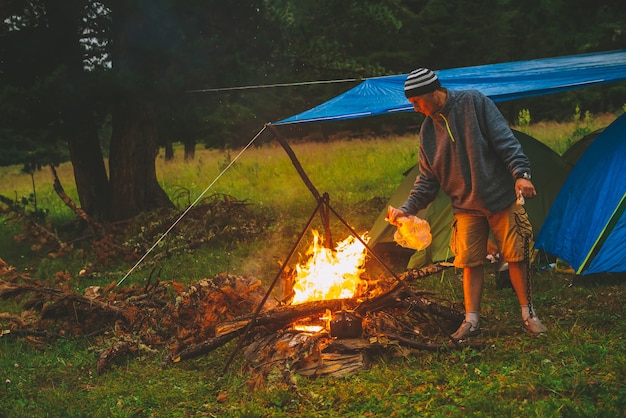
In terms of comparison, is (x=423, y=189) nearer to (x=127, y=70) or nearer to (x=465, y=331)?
(x=465, y=331)

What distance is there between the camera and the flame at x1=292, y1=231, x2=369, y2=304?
17.2ft

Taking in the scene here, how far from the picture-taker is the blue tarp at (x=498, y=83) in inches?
243

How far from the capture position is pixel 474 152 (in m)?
4.45

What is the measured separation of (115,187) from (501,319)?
6.66m

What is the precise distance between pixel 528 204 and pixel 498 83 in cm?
135

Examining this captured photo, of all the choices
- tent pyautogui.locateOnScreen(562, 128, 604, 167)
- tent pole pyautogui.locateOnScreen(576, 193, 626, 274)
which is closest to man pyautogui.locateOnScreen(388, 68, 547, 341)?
tent pole pyautogui.locateOnScreen(576, 193, 626, 274)

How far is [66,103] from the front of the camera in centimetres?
905

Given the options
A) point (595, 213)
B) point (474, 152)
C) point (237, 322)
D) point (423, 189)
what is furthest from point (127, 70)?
point (595, 213)

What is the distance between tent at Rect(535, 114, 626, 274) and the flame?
1.88 metres

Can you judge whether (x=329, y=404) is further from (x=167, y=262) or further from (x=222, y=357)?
(x=167, y=262)

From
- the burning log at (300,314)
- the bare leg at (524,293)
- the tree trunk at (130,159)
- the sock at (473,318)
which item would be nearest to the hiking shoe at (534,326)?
the bare leg at (524,293)

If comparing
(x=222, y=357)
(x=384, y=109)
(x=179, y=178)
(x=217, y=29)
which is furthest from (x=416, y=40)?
(x=222, y=357)

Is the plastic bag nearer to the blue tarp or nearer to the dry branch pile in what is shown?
the dry branch pile

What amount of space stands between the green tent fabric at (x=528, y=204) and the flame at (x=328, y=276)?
75.5 inches
